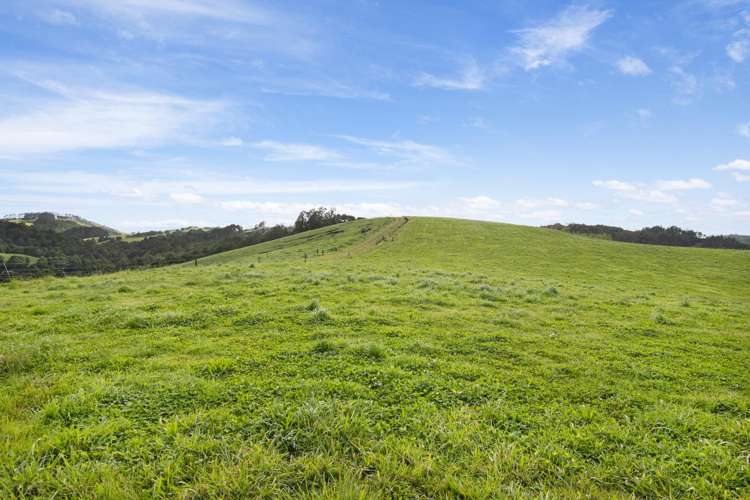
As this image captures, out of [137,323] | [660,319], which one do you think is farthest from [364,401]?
[660,319]

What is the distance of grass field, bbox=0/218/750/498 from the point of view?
436cm

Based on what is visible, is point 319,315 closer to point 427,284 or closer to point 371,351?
point 371,351

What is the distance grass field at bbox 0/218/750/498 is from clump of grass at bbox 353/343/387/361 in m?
0.06

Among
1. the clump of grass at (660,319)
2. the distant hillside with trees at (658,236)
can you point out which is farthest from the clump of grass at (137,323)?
the distant hillside with trees at (658,236)

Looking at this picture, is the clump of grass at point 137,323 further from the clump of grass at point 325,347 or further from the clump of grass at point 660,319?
the clump of grass at point 660,319

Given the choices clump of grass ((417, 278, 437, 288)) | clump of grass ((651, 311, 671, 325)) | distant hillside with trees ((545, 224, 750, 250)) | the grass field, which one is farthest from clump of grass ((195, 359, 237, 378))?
distant hillside with trees ((545, 224, 750, 250))

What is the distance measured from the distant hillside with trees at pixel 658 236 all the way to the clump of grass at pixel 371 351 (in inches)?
3935

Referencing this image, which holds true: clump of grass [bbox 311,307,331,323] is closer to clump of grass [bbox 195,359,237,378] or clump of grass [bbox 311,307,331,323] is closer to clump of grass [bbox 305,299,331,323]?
clump of grass [bbox 305,299,331,323]

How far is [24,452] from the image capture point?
4.64m

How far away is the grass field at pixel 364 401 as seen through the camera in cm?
436

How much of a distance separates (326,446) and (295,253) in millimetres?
49726

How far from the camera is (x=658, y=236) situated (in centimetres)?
9950

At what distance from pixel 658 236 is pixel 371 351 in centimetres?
12205

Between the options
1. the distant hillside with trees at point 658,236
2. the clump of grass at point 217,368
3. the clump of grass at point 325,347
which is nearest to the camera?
the clump of grass at point 217,368
